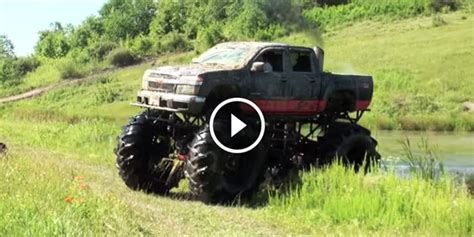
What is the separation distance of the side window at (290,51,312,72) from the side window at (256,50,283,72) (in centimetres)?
31

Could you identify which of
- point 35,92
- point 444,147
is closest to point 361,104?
point 444,147

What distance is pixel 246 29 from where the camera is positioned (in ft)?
194

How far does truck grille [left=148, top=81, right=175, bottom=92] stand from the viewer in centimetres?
1372

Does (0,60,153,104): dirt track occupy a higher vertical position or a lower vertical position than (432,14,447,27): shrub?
lower

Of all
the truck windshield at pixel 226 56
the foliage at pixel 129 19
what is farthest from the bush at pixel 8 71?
the truck windshield at pixel 226 56

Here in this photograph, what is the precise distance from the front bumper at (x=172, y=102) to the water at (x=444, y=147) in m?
7.06

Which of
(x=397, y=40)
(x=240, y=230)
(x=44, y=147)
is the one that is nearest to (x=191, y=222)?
(x=240, y=230)

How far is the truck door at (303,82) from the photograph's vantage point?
1472 centimetres

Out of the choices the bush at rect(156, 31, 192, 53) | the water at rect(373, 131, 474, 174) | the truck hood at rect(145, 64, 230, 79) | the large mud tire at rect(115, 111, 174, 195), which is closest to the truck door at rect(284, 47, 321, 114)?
the truck hood at rect(145, 64, 230, 79)

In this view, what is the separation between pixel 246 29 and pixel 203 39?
3.67 metres

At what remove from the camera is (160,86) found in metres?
14.0

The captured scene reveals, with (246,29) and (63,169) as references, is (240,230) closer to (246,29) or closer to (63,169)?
(63,169)

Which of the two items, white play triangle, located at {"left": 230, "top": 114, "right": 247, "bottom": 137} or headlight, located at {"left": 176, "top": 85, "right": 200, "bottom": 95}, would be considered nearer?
headlight, located at {"left": 176, "top": 85, "right": 200, "bottom": 95}

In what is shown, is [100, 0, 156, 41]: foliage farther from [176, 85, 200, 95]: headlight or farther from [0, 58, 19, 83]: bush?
[176, 85, 200, 95]: headlight
